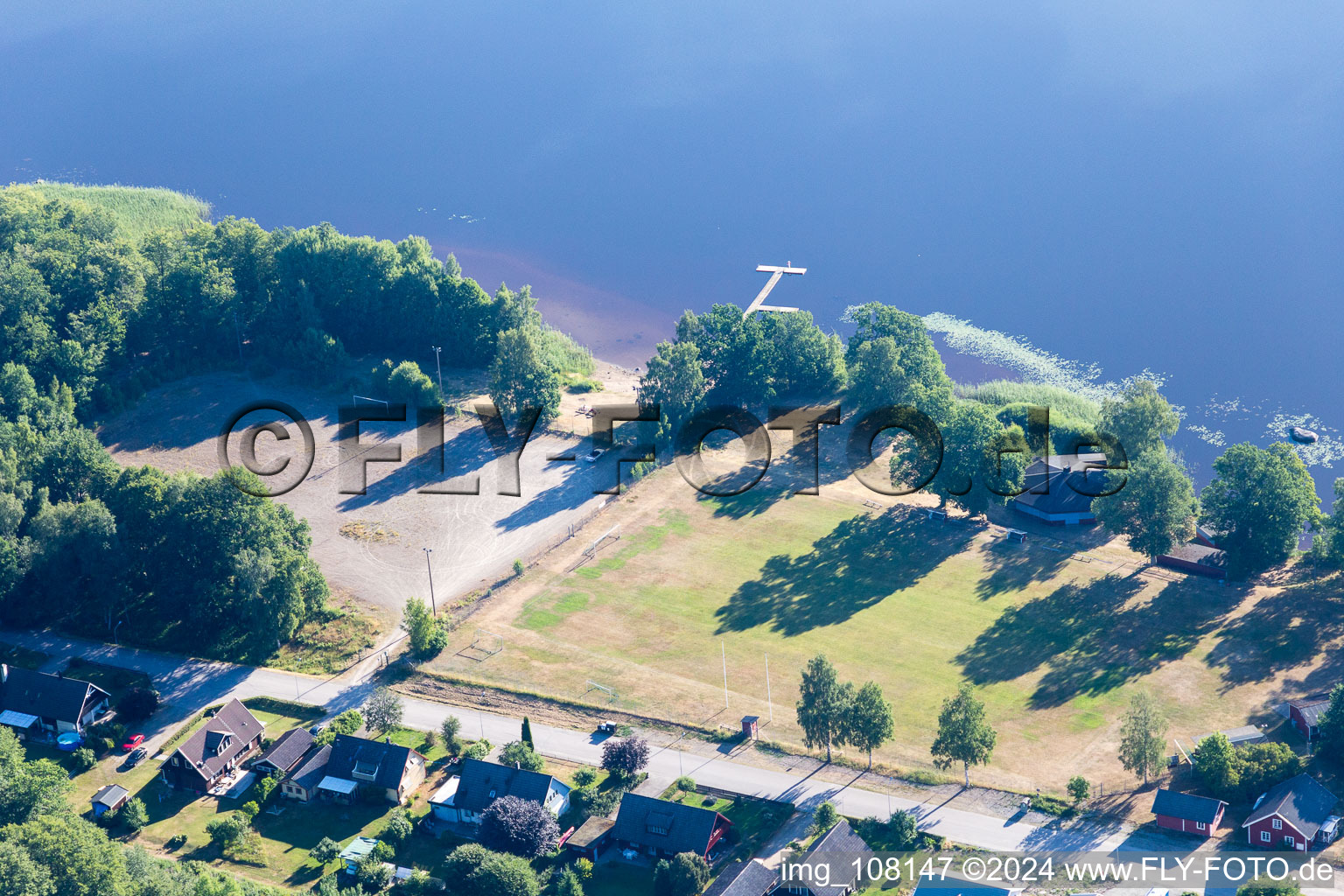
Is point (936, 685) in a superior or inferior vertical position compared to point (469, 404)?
inferior

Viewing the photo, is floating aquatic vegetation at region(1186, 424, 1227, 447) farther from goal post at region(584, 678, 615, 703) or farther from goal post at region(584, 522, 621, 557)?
goal post at region(584, 678, 615, 703)

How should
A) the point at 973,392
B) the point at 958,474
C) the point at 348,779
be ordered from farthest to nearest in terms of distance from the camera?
the point at 973,392, the point at 958,474, the point at 348,779

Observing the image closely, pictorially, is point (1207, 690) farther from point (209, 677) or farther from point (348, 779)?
point (209, 677)

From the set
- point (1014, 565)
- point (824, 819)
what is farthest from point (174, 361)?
point (824, 819)

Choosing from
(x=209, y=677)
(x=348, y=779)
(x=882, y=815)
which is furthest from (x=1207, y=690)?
(x=209, y=677)

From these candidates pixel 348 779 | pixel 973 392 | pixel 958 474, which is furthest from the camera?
pixel 973 392

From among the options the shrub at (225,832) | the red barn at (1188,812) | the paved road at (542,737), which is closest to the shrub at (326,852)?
the shrub at (225,832)

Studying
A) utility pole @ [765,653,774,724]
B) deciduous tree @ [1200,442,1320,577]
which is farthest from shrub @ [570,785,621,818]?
deciduous tree @ [1200,442,1320,577]
